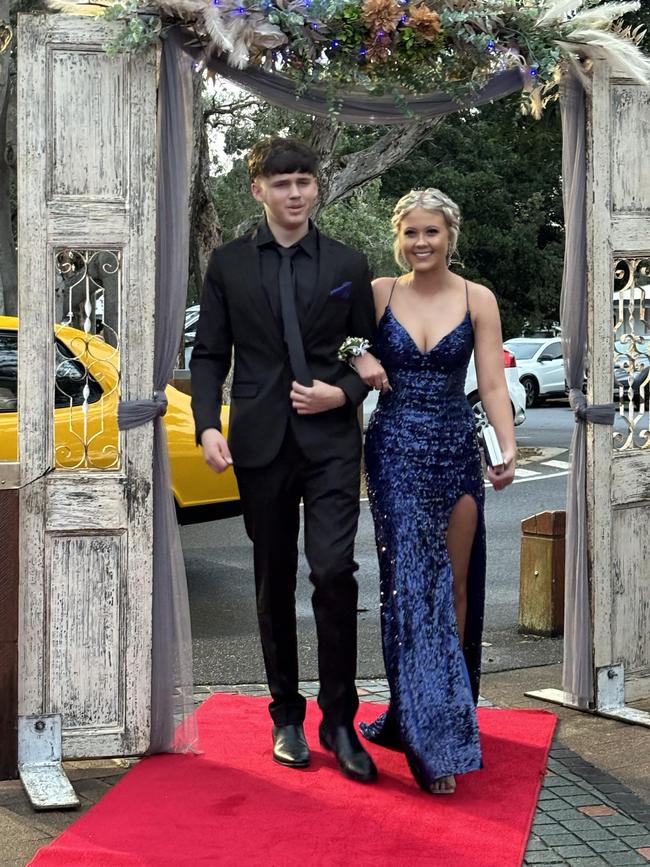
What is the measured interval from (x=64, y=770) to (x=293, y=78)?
2.75m

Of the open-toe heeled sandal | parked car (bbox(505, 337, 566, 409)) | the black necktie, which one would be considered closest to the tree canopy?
parked car (bbox(505, 337, 566, 409))

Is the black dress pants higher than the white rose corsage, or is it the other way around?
the white rose corsage

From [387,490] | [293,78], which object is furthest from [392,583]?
[293,78]

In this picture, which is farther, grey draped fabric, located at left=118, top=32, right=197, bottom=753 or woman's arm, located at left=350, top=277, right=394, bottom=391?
grey draped fabric, located at left=118, top=32, right=197, bottom=753

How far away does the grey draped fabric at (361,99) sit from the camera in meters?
5.43

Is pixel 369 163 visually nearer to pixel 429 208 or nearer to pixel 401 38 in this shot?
pixel 401 38

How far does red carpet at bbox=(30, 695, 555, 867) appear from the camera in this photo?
425cm

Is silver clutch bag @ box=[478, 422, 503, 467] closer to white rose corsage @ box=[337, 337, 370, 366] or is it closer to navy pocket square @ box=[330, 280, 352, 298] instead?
white rose corsage @ box=[337, 337, 370, 366]

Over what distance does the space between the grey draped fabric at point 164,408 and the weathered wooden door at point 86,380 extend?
0.17ft

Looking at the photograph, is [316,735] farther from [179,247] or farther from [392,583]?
[179,247]

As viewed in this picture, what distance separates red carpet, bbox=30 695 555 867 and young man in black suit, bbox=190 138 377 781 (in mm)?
197

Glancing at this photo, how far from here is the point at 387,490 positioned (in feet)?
16.9

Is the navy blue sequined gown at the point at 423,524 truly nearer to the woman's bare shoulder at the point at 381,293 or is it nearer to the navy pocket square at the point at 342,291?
the woman's bare shoulder at the point at 381,293

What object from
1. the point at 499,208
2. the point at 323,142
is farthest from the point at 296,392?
the point at 499,208
